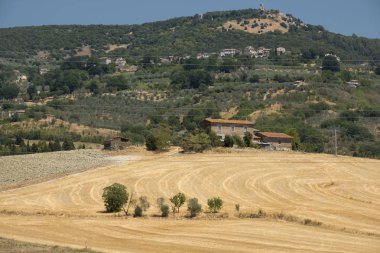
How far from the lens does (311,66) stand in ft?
643

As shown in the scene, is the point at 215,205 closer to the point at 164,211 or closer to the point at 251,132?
the point at 164,211

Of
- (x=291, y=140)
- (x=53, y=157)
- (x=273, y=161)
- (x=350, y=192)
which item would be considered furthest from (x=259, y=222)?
(x=291, y=140)

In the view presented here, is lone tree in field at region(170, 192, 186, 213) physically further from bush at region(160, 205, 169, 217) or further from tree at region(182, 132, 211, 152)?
tree at region(182, 132, 211, 152)

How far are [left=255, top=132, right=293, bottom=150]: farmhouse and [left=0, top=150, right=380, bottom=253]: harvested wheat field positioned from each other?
936 centimetres

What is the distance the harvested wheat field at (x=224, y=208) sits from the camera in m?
43.5

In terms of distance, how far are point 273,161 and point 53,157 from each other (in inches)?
1046

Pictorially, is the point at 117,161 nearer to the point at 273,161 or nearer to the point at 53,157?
the point at 53,157

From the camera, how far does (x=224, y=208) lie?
59344 mm

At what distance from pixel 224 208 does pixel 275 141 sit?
43.8 m

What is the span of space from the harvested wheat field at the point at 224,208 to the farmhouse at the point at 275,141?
30.7 feet

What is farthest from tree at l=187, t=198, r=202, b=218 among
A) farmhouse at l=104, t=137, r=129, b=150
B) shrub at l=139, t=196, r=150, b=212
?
farmhouse at l=104, t=137, r=129, b=150

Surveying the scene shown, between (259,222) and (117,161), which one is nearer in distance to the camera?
(259,222)

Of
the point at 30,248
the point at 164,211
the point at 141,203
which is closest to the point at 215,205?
the point at 164,211

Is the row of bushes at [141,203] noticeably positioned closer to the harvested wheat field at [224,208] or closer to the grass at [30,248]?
the harvested wheat field at [224,208]
